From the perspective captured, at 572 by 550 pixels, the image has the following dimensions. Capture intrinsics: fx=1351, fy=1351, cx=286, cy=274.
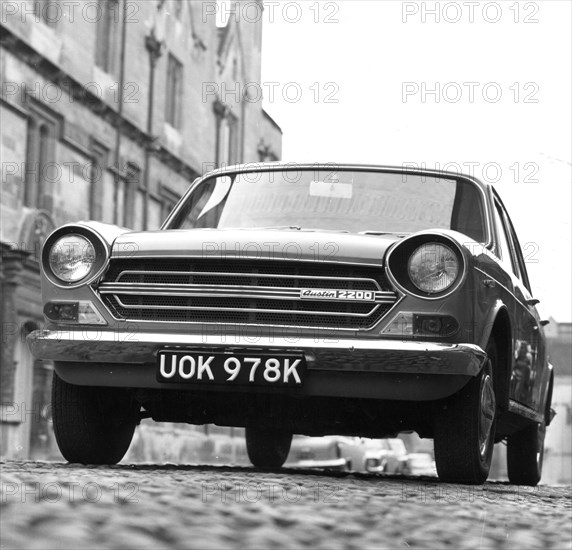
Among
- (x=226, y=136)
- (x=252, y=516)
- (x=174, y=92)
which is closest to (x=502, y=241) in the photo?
(x=252, y=516)

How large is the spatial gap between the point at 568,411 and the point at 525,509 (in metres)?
75.4

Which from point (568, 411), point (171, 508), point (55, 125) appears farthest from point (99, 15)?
point (568, 411)

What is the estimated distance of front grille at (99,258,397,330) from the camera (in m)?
6.09

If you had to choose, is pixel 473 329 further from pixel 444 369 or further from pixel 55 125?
pixel 55 125

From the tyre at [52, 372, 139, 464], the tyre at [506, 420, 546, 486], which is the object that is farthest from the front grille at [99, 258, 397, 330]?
the tyre at [506, 420, 546, 486]

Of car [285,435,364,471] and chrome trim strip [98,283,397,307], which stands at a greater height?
chrome trim strip [98,283,397,307]

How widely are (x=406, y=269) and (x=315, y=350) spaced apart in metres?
0.55

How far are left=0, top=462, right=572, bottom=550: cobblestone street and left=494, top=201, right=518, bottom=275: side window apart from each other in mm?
2612

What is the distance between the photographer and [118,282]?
6.32 meters

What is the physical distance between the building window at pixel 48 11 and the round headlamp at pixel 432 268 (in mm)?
18719

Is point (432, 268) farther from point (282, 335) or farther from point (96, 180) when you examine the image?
point (96, 180)

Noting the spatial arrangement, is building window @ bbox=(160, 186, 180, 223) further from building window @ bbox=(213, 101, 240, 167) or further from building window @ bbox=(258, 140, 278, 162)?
building window @ bbox=(258, 140, 278, 162)

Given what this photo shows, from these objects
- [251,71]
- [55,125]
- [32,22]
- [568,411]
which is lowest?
[568,411]

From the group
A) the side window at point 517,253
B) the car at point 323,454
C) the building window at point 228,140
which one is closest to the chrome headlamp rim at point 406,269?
the side window at point 517,253
